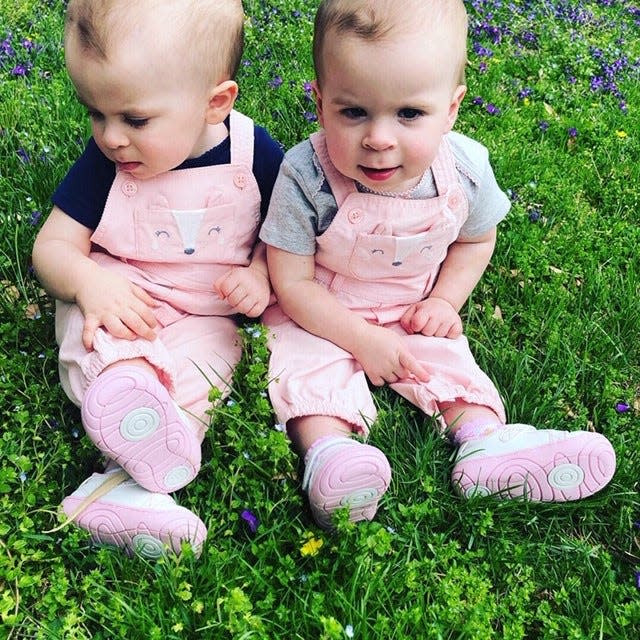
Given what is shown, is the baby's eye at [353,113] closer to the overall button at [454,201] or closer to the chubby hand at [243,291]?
the overall button at [454,201]

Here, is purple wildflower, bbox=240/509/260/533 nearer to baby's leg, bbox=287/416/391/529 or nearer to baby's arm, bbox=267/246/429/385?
baby's leg, bbox=287/416/391/529

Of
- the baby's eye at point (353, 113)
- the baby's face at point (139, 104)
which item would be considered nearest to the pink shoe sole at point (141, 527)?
the baby's face at point (139, 104)

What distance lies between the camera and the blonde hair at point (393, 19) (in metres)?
2.47

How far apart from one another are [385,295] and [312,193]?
0.54 m

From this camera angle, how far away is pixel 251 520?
2645 mm

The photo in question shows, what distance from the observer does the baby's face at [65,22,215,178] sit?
2.55 meters

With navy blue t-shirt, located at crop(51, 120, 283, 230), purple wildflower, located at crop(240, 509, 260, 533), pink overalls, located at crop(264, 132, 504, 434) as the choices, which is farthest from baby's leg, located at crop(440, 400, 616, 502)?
navy blue t-shirt, located at crop(51, 120, 283, 230)

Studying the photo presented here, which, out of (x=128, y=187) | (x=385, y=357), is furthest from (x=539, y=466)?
(x=128, y=187)

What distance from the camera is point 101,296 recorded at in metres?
2.82

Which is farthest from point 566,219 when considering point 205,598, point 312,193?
point 205,598

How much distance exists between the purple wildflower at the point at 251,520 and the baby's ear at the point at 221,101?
4.67 ft

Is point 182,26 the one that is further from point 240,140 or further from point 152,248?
point 152,248

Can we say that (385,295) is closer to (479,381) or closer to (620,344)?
(479,381)

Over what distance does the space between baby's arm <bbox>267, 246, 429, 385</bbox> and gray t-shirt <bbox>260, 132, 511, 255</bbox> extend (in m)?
0.07
